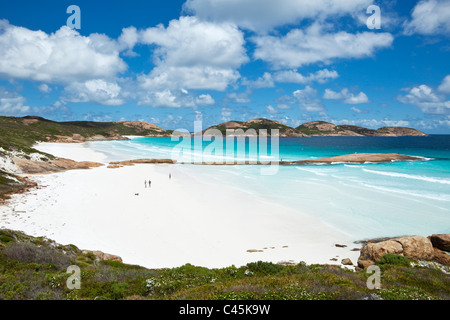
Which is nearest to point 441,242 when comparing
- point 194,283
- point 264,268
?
point 264,268

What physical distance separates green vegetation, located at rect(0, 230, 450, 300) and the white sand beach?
13.5 feet

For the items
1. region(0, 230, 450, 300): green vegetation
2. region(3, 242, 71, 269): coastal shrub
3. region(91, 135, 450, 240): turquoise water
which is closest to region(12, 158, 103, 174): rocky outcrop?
region(91, 135, 450, 240): turquoise water

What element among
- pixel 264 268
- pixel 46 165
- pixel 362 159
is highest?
pixel 362 159

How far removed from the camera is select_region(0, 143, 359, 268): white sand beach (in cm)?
1541

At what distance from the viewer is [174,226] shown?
19.7 meters

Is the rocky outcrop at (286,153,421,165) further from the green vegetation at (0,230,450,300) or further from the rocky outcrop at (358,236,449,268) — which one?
the green vegetation at (0,230,450,300)

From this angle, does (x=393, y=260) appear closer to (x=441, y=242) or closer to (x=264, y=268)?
(x=441, y=242)

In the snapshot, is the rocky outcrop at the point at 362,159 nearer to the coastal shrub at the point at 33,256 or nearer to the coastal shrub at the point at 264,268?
the coastal shrub at the point at 264,268

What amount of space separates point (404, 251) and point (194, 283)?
11.8 m

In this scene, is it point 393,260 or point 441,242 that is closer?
point 393,260
